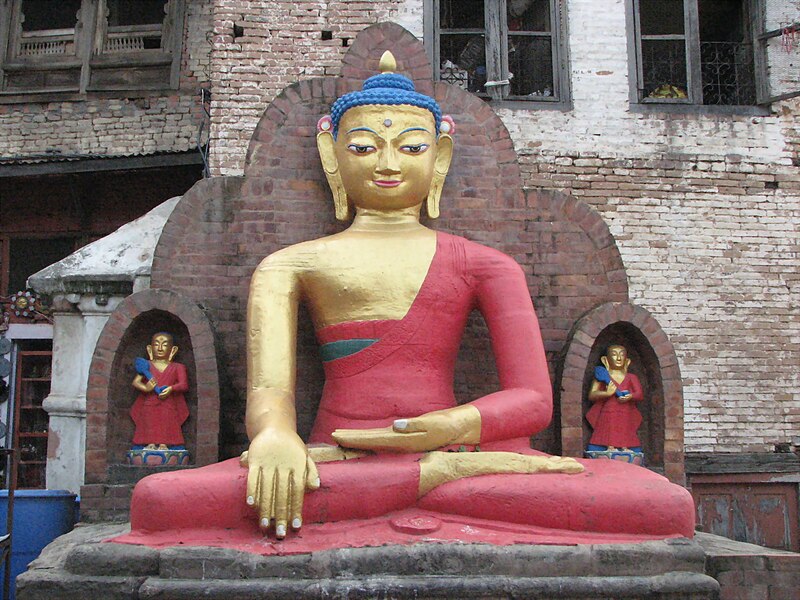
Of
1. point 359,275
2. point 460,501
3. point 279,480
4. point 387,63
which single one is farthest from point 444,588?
point 387,63

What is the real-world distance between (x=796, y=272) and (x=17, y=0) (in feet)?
35.0

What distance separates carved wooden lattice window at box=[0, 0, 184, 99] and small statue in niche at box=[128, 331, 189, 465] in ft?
22.1

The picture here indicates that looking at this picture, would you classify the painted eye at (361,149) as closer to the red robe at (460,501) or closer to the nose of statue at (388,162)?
the nose of statue at (388,162)

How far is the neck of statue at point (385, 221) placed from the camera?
5.38 metres

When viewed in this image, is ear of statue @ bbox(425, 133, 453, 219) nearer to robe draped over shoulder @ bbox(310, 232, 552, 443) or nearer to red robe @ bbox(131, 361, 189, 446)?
robe draped over shoulder @ bbox(310, 232, 552, 443)

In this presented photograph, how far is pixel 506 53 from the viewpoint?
29.3 feet

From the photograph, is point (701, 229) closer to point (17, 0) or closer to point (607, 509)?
point (607, 509)

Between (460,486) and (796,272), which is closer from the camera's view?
(460,486)

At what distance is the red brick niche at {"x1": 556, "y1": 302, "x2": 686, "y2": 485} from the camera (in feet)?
17.8

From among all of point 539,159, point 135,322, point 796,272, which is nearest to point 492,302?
point 135,322

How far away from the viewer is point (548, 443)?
5.60 m

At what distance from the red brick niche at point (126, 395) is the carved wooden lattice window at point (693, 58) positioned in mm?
5667

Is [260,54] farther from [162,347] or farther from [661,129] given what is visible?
[661,129]

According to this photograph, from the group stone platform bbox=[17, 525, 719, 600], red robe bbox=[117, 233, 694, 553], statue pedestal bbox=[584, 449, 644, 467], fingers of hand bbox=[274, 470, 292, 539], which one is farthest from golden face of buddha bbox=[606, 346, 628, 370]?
fingers of hand bbox=[274, 470, 292, 539]
